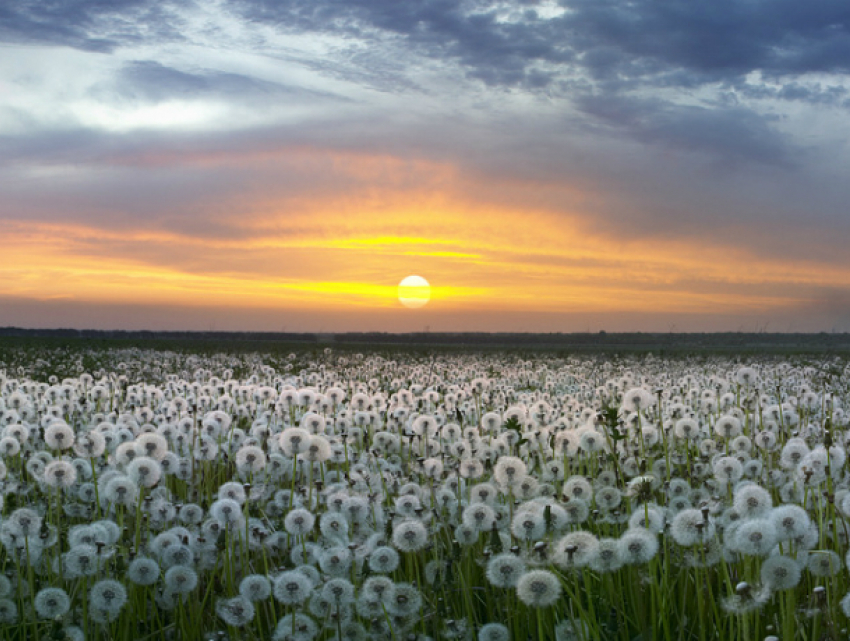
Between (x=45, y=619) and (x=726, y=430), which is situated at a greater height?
(x=726, y=430)

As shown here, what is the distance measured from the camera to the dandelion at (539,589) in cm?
Result: 339

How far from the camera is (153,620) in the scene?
4.62 meters

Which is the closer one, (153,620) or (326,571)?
(326,571)

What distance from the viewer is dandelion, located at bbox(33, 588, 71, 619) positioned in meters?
4.08

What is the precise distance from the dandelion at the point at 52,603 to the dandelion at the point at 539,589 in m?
2.44

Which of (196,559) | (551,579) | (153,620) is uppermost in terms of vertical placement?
(551,579)

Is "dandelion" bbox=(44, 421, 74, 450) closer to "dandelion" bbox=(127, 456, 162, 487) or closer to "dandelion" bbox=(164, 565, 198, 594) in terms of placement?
"dandelion" bbox=(127, 456, 162, 487)

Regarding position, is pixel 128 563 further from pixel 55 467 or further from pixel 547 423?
pixel 547 423

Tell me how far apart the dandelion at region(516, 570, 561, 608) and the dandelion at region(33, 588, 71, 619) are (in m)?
2.44

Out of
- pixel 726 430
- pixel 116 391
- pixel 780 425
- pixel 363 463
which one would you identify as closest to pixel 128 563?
pixel 363 463

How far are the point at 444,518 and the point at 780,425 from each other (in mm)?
5266

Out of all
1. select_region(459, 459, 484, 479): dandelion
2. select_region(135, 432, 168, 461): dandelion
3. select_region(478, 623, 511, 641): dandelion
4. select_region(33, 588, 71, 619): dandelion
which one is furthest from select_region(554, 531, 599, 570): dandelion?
select_region(135, 432, 168, 461): dandelion

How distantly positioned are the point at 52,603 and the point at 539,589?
2.61 meters

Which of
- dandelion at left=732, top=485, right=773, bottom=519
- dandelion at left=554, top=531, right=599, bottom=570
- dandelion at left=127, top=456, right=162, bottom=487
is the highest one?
dandelion at left=732, top=485, right=773, bottom=519
